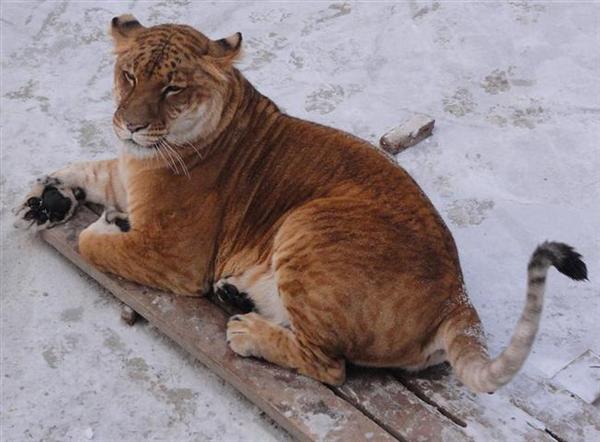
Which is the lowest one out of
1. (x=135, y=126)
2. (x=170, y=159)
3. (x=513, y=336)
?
(x=513, y=336)

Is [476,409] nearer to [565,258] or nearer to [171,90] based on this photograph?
[565,258]

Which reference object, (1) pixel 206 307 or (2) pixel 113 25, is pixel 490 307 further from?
(2) pixel 113 25

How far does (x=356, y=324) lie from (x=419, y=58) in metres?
3.09

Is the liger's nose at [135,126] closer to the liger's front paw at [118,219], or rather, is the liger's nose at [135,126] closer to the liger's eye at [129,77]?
the liger's eye at [129,77]

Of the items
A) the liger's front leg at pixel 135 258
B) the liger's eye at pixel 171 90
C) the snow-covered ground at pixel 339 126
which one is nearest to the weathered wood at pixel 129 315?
the snow-covered ground at pixel 339 126

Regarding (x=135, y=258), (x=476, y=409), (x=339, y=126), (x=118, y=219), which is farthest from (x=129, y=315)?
(x=339, y=126)

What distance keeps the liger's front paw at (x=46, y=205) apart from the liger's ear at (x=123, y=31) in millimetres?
813

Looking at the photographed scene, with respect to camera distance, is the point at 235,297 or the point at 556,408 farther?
the point at 235,297

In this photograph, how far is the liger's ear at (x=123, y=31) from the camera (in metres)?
4.22

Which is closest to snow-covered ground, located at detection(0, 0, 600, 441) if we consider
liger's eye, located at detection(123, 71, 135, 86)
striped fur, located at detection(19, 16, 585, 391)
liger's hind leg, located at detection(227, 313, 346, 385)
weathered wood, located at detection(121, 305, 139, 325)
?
weathered wood, located at detection(121, 305, 139, 325)

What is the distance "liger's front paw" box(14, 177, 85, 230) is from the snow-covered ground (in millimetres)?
162

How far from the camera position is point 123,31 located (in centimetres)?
429

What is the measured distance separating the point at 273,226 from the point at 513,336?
1248mm

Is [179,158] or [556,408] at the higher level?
[179,158]
